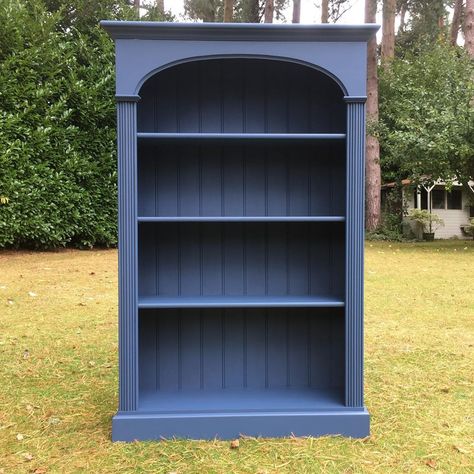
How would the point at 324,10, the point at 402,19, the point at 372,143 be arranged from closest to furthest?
1. the point at 372,143
2. the point at 324,10
3. the point at 402,19

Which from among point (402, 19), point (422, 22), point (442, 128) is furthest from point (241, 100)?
point (402, 19)

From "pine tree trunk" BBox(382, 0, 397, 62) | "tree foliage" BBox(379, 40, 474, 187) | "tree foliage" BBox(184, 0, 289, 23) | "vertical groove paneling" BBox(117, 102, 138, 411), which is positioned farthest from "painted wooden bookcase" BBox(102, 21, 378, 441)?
"pine tree trunk" BBox(382, 0, 397, 62)

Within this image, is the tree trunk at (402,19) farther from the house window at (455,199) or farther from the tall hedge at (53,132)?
the tall hedge at (53,132)

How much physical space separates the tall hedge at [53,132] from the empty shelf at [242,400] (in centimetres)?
751

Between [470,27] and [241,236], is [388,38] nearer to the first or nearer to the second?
[470,27]

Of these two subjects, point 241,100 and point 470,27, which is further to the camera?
point 470,27

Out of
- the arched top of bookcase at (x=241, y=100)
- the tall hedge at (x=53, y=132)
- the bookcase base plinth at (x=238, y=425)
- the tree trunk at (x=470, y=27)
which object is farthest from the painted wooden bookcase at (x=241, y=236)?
the tree trunk at (x=470, y=27)

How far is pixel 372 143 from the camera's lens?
Result: 50.5 ft

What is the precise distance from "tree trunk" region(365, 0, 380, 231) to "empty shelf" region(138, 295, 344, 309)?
12822mm

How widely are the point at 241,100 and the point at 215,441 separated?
183cm

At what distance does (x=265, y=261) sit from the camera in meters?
2.92

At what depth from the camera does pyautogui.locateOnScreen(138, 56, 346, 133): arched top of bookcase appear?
284 cm

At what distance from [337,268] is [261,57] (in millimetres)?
1221

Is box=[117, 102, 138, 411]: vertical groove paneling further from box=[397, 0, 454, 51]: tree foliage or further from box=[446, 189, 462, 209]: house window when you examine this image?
box=[397, 0, 454, 51]: tree foliage
